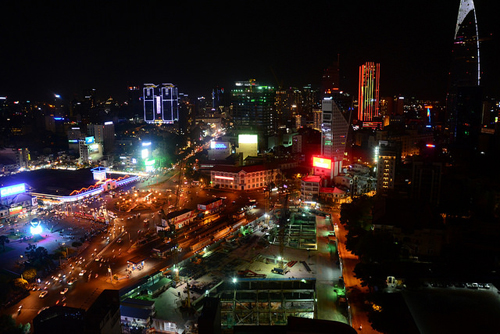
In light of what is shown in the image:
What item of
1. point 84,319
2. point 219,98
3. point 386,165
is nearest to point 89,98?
point 219,98

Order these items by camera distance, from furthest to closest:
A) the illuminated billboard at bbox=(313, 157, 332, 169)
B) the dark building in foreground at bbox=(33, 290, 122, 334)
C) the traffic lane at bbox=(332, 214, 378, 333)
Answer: the illuminated billboard at bbox=(313, 157, 332, 169)
the traffic lane at bbox=(332, 214, 378, 333)
the dark building in foreground at bbox=(33, 290, 122, 334)

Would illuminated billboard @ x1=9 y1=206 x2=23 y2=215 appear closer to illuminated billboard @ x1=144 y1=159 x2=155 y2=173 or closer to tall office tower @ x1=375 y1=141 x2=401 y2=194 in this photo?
illuminated billboard @ x1=144 y1=159 x2=155 y2=173

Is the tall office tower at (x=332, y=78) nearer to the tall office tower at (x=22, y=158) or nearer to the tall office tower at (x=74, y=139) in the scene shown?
the tall office tower at (x=74, y=139)

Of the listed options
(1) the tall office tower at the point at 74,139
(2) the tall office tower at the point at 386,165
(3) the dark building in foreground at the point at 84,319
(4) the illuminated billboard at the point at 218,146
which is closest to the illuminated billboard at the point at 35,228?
(3) the dark building in foreground at the point at 84,319

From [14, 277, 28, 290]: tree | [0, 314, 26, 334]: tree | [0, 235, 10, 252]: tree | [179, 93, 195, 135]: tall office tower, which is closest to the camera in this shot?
[0, 314, 26, 334]: tree

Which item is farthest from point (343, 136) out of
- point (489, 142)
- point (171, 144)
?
point (171, 144)

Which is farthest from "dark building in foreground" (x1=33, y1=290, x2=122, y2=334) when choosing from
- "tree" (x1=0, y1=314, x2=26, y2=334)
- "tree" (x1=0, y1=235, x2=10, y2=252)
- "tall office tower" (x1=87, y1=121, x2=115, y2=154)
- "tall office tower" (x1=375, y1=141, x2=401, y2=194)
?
"tall office tower" (x1=87, y1=121, x2=115, y2=154)

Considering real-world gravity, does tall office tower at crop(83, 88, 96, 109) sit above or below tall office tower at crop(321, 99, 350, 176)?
above

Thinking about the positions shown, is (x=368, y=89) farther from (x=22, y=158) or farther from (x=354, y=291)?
(x=354, y=291)
